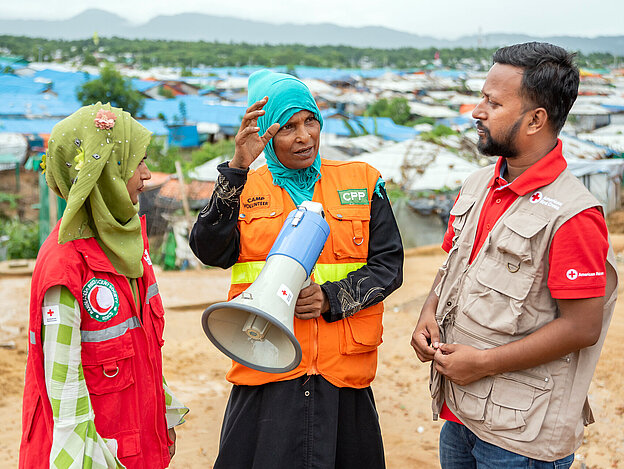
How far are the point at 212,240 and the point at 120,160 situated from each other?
409mm

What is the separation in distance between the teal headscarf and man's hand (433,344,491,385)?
768 mm

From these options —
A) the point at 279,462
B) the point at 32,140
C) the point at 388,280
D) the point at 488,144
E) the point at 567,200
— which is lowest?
the point at 32,140

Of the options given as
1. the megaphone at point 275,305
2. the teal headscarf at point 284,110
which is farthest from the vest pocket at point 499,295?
the teal headscarf at point 284,110

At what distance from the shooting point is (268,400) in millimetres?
2285

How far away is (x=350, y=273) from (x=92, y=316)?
0.90m

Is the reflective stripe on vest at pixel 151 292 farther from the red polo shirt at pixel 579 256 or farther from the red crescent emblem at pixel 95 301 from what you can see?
the red polo shirt at pixel 579 256

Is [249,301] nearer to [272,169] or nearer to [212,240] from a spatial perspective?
[212,240]

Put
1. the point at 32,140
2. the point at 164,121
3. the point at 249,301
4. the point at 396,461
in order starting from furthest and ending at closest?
the point at 164,121 < the point at 32,140 < the point at 396,461 < the point at 249,301

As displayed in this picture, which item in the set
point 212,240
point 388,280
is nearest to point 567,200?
point 388,280

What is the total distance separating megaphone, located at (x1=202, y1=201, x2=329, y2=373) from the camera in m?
1.92

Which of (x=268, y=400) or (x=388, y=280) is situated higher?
(x=388, y=280)

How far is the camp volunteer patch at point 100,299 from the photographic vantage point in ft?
6.61

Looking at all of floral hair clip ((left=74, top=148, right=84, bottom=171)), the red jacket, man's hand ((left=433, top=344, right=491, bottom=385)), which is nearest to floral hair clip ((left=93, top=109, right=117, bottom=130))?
floral hair clip ((left=74, top=148, right=84, bottom=171))

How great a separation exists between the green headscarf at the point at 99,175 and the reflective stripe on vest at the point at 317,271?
1.18 ft
